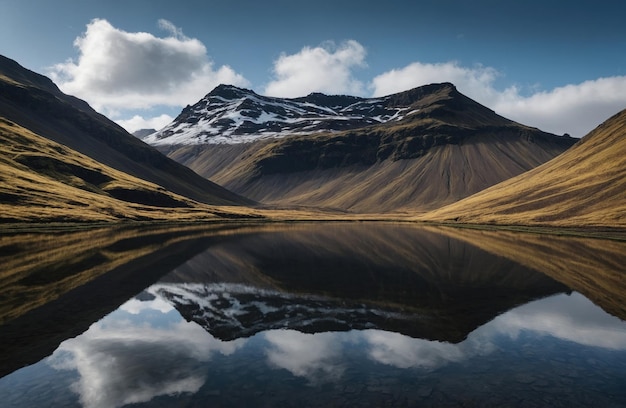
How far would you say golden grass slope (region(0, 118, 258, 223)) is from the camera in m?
112

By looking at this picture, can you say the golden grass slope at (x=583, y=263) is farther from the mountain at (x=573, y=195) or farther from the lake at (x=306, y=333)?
the mountain at (x=573, y=195)

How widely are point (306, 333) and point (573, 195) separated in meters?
149

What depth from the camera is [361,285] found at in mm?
43969

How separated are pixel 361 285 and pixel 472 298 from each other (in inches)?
452

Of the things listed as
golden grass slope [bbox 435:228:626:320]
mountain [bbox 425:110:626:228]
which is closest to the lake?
golden grass slope [bbox 435:228:626:320]

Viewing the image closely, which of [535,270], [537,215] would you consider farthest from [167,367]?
[537,215]

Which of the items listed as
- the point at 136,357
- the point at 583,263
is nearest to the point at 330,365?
the point at 136,357

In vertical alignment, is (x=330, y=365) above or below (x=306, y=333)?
above

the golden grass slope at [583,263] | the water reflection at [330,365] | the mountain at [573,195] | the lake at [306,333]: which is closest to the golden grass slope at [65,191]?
the lake at [306,333]

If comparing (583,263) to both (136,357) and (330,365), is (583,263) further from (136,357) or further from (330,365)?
(136,357)

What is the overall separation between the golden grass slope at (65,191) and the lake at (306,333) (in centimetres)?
6424

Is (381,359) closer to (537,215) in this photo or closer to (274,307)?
(274,307)

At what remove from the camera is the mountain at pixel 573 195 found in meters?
125

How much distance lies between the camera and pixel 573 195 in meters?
143
